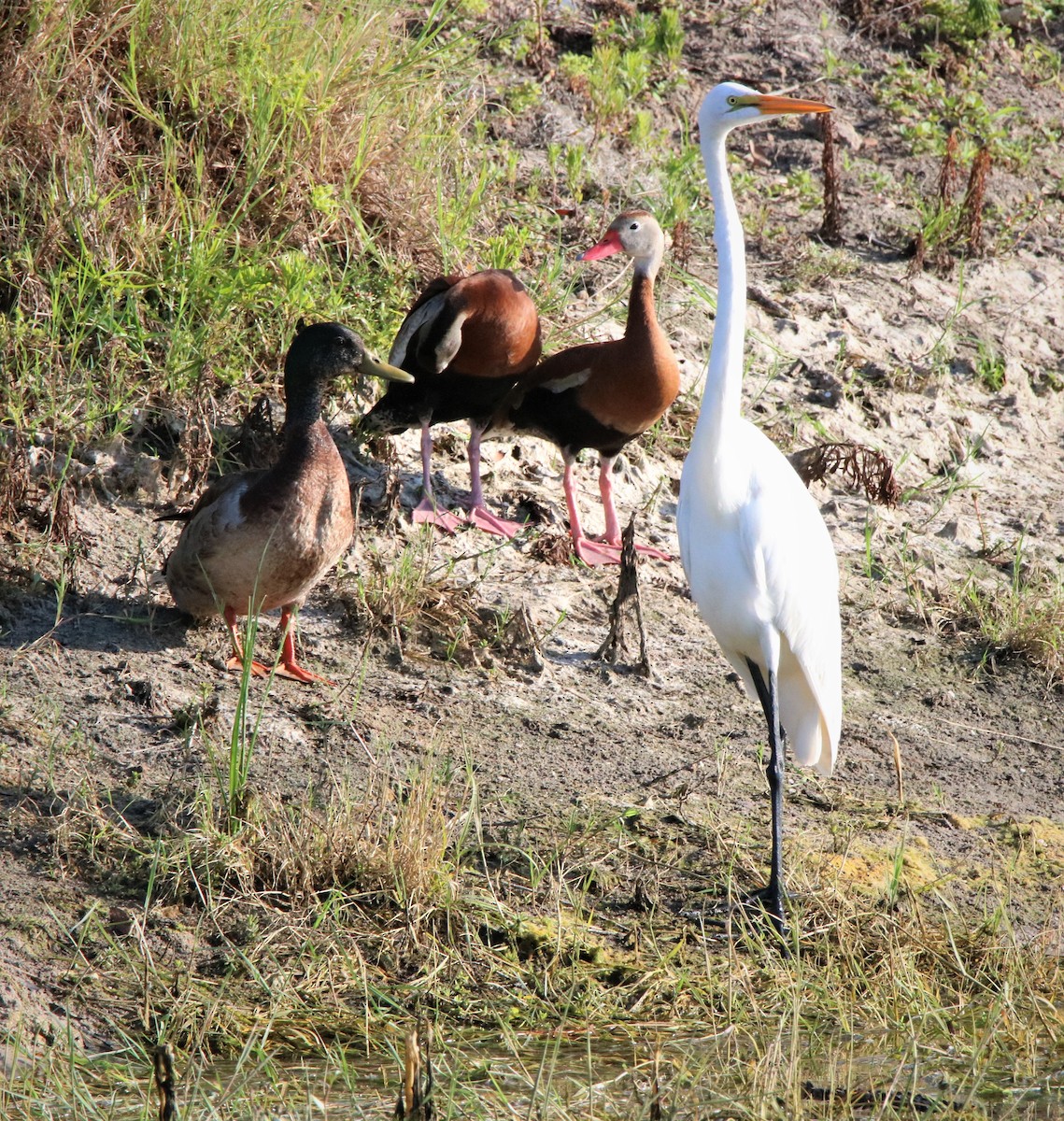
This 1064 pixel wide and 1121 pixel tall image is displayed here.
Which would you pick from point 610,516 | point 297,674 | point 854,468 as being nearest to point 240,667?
point 297,674

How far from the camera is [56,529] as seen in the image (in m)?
5.12

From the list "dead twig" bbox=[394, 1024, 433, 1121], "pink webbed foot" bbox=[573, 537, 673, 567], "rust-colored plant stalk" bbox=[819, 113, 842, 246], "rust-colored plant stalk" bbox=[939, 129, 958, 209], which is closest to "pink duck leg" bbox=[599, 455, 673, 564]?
"pink webbed foot" bbox=[573, 537, 673, 567]

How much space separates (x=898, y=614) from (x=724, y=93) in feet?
7.99

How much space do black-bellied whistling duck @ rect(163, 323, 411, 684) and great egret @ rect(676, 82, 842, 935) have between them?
1.19 m

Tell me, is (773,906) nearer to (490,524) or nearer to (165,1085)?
(165,1085)

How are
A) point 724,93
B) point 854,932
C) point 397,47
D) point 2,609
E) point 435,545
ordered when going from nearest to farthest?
1. point 854,932
2. point 724,93
3. point 2,609
4. point 435,545
5. point 397,47

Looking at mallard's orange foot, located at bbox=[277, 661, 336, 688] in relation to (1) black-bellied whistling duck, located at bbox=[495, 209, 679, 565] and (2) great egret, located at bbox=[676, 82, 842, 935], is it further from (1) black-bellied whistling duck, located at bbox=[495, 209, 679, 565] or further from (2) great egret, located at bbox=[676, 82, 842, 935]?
(1) black-bellied whistling duck, located at bbox=[495, 209, 679, 565]

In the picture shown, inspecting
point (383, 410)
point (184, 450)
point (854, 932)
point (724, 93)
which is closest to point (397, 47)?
point (383, 410)

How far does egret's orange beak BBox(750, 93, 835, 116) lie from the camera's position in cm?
435

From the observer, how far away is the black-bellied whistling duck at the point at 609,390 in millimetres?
6016

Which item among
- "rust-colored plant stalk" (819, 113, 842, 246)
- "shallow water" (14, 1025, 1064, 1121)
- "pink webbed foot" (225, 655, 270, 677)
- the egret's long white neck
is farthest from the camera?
"rust-colored plant stalk" (819, 113, 842, 246)

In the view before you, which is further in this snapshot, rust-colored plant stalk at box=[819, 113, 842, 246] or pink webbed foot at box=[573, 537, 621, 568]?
rust-colored plant stalk at box=[819, 113, 842, 246]

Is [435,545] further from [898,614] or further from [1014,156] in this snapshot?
[1014,156]

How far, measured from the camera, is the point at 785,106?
4410mm
